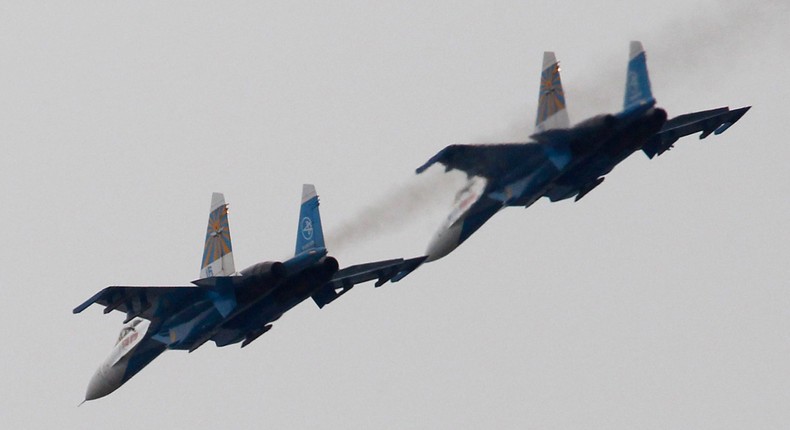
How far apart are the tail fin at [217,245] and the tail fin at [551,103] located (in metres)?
10.6

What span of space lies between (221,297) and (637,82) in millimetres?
14684

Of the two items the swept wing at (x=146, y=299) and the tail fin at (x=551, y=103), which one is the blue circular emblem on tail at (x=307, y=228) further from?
the tail fin at (x=551, y=103)

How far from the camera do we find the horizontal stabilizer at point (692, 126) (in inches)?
2810

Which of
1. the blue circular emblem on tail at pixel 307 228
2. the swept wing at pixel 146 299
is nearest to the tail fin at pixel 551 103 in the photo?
the blue circular emblem on tail at pixel 307 228

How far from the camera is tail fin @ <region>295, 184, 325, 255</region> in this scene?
65.3 meters

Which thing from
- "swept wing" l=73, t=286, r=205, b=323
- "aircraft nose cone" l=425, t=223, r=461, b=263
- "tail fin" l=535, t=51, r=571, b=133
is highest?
"tail fin" l=535, t=51, r=571, b=133

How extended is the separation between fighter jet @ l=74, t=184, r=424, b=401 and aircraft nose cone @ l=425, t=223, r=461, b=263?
0.78 m

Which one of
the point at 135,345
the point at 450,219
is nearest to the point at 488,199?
the point at 450,219

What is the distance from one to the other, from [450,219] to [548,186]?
141 inches

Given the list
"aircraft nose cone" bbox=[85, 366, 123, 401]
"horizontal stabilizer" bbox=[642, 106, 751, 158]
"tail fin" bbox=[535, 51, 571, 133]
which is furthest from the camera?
"horizontal stabilizer" bbox=[642, 106, 751, 158]

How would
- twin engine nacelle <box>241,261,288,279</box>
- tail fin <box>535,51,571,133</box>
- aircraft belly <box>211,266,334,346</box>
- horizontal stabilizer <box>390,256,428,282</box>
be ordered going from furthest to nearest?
horizontal stabilizer <box>390,256,428,282</box> < tail fin <box>535,51,571,133</box> < aircraft belly <box>211,266,334,346</box> < twin engine nacelle <box>241,261,288,279</box>

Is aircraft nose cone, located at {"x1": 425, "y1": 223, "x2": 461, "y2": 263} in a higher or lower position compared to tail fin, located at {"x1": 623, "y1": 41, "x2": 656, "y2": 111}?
lower

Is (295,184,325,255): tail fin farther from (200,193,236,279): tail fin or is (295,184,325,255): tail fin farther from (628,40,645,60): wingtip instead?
(628,40,645,60): wingtip

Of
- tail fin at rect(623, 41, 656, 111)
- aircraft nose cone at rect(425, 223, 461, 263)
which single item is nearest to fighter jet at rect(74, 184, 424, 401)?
aircraft nose cone at rect(425, 223, 461, 263)
